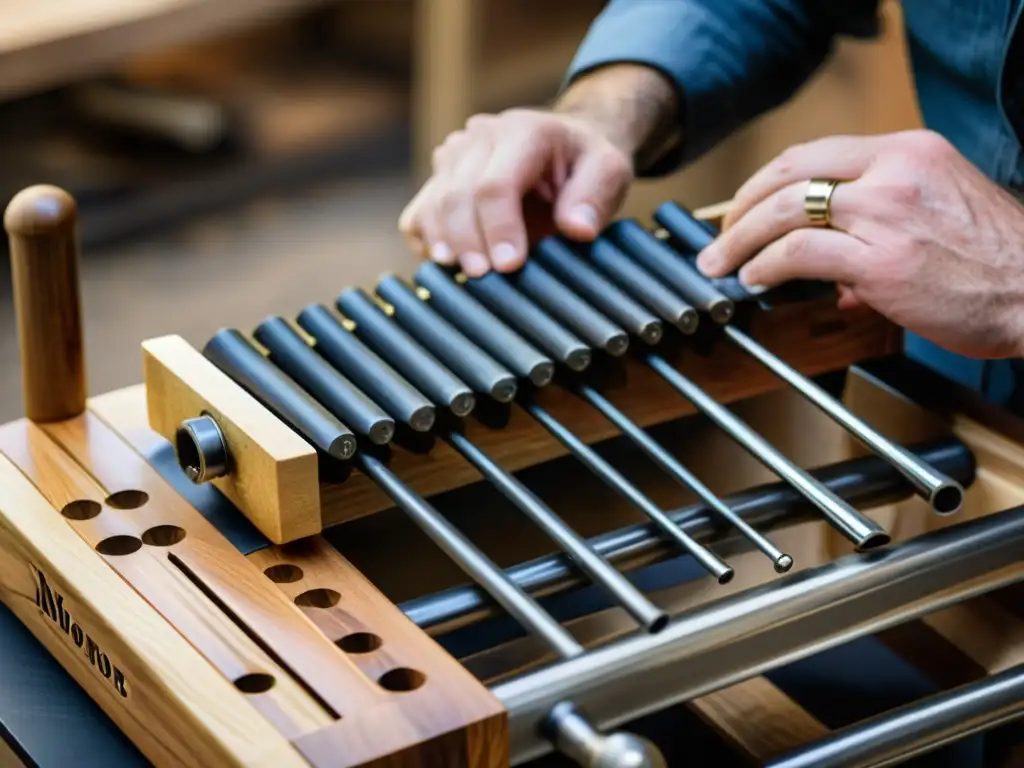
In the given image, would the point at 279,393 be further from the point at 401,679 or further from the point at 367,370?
the point at 401,679

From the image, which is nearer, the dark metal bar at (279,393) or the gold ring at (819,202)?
the dark metal bar at (279,393)

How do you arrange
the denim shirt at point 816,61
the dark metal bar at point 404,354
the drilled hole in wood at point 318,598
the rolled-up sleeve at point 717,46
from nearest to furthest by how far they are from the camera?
the drilled hole in wood at point 318,598, the dark metal bar at point 404,354, the denim shirt at point 816,61, the rolled-up sleeve at point 717,46

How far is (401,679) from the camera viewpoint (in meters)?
0.77

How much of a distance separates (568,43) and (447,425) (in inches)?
113

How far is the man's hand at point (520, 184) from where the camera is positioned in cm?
113

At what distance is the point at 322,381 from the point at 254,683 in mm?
243

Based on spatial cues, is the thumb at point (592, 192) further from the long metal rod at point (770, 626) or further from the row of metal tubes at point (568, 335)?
the long metal rod at point (770, 626)

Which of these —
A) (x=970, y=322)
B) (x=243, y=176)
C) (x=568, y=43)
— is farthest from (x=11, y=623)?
(x=568, y=43)

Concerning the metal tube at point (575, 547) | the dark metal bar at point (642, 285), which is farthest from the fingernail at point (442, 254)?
the metal tube at point (575, 547)

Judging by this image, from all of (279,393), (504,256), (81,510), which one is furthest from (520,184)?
(81,510)

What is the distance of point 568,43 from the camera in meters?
3.71

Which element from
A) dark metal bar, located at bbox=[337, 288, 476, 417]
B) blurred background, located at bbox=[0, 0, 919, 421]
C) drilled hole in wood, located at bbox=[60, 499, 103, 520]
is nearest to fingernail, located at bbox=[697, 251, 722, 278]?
dark metal bar, located at bbox=[337, 288, 476, 417]

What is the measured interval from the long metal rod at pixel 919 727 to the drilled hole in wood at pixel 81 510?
0.43 m

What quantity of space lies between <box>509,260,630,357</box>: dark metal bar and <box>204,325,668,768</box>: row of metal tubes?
6.8 inches
